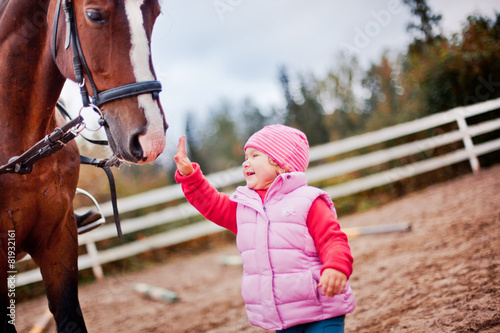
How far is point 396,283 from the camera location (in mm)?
3316

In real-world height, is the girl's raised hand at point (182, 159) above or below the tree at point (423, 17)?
below

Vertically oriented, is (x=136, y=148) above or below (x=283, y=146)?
above

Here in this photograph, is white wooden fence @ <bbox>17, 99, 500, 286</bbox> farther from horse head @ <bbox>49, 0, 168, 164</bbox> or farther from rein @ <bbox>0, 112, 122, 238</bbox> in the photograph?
horse head @ <bbox>49, 0, 168, 164</bbox>

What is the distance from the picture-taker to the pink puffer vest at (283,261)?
161 centimetres

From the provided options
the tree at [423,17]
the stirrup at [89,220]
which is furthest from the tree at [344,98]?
the stirrup at [89,220]

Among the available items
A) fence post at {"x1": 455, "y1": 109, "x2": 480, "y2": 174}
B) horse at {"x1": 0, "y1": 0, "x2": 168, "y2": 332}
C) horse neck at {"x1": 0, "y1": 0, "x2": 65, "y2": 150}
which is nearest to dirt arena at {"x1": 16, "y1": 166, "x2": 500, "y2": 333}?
fence post at {"x1": 455, "y1": 109, "x2": 480, "y2": 174}

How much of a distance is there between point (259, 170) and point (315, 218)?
358 millimetres

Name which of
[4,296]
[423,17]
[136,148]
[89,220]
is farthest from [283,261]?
[423,17]

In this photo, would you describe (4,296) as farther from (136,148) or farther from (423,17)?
(423,17)

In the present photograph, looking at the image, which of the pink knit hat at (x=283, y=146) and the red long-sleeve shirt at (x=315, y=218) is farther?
the pink knit hat at (x=283, y=146)

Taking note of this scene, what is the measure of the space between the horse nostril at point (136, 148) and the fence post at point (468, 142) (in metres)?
8.63

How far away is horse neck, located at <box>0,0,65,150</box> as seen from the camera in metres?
1.93

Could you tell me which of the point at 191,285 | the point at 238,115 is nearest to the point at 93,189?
the point at 191,285

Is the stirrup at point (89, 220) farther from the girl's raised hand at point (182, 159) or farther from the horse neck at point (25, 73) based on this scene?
the girl's raised hand at point (182, 159)
